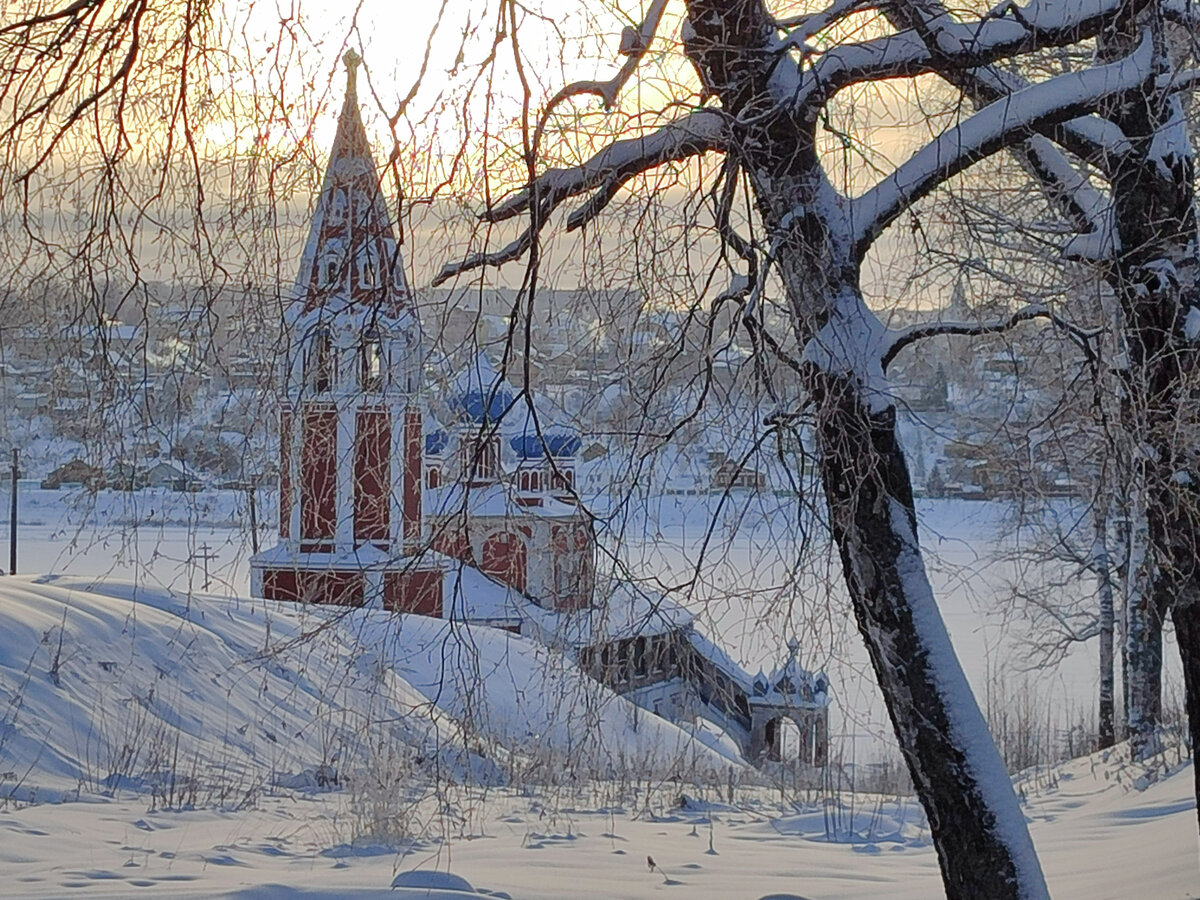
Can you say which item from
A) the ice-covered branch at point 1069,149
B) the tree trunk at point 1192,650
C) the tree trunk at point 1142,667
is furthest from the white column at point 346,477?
the tree trunk at point 1142,667

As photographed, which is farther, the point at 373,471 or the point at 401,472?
the point at 401,472

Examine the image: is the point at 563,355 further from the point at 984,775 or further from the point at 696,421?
the point at 984,775

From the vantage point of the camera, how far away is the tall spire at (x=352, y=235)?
12.8 ft

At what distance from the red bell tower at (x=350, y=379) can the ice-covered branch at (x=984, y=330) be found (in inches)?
63.4

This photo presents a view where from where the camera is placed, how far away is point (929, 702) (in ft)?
14.6

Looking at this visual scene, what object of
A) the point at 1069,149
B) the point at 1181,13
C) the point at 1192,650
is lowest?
the point at 1192,650

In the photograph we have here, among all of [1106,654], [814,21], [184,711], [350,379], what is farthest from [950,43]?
[1106,654]

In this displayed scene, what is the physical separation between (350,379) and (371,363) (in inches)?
4.0

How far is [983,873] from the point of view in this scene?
4352 mm

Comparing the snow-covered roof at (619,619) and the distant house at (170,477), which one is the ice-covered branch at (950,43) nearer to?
the snow-covered roof at (619,619)

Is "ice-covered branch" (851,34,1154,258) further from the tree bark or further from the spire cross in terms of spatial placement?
the spire cross

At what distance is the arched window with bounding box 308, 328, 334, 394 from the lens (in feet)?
13.9

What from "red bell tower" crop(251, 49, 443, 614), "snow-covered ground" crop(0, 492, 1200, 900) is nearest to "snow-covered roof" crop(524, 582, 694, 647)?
"snow-covered ground" crop(0, 492, 1200, 900)

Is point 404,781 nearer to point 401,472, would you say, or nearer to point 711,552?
point 401,472
